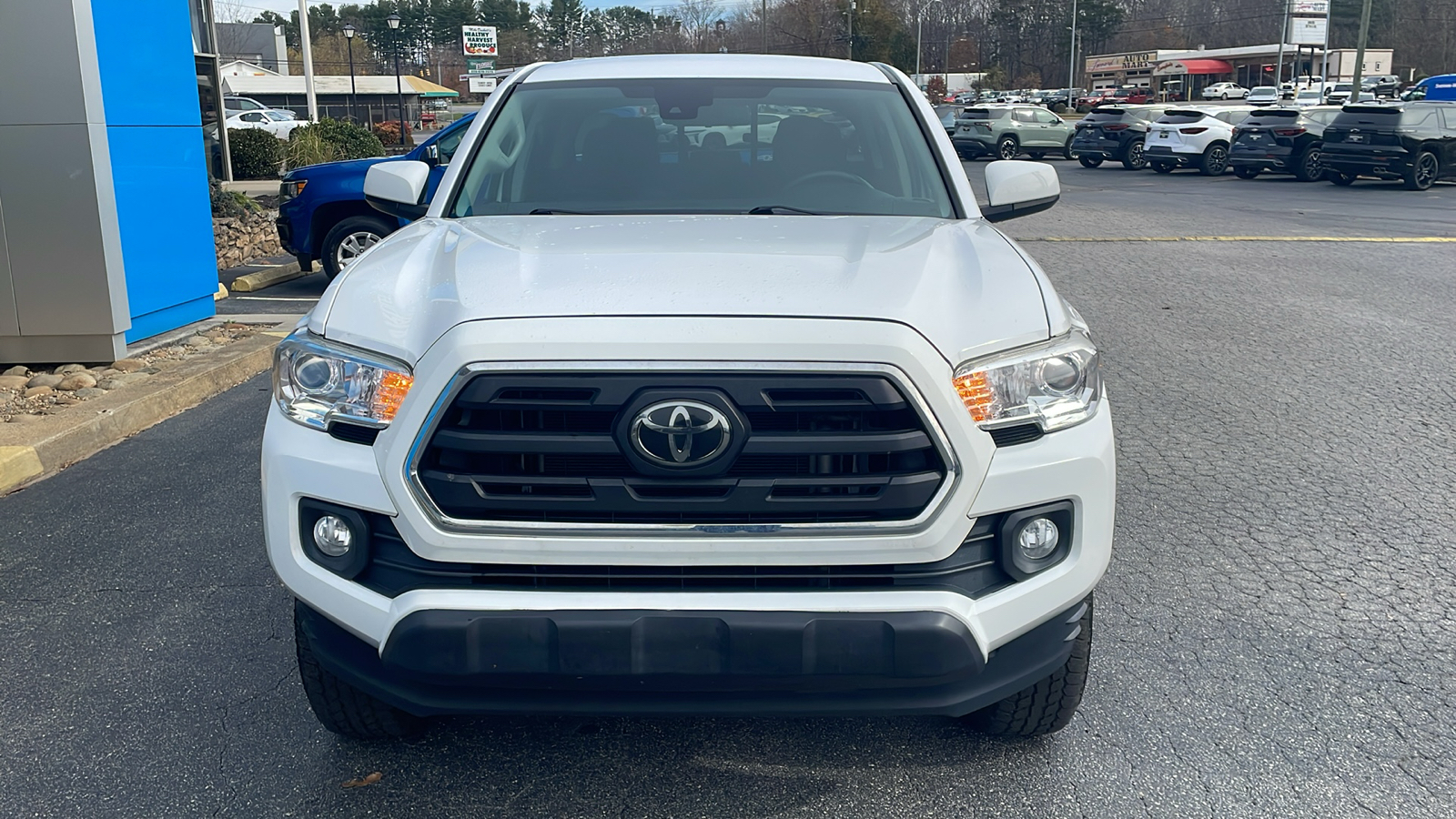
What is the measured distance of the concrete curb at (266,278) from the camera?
11531 millimetres

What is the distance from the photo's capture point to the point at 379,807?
9.06 ft

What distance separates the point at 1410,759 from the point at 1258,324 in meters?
6.45

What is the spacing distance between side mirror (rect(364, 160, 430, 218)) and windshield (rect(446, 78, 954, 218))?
0.85ft

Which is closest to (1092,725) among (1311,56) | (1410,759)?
(1410,759)

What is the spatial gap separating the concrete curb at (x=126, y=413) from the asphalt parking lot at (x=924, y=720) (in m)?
0.12

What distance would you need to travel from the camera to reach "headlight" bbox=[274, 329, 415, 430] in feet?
8.11

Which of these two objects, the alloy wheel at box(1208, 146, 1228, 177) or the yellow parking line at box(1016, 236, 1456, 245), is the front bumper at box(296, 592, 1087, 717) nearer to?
the yellow parking line at box(1016, 236, 1456, 245)

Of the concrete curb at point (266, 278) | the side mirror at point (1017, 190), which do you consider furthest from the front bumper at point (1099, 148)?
the side mirror at point (1017, 190)

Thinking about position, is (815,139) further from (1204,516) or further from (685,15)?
(685,15)

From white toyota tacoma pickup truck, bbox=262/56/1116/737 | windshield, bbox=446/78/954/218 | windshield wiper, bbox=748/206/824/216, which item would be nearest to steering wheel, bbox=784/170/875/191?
windshield, bbox=446/78/954/218

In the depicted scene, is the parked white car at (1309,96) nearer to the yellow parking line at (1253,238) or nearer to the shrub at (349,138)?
the yellow parking line at (1253,238)

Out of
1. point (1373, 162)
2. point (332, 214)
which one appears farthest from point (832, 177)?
point (1373, 162)

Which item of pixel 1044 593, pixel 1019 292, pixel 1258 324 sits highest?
pixel 1019 292

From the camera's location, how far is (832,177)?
3.84 meters
